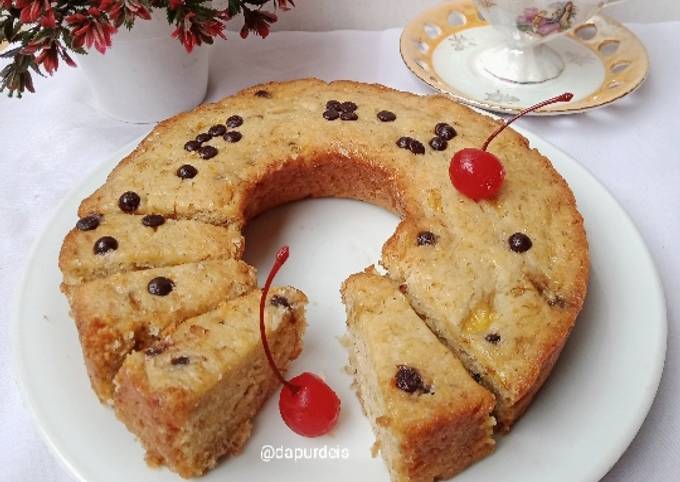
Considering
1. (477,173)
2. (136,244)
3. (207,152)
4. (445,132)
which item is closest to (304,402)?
(136,244)

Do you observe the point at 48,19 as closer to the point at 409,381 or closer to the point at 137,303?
the point at 137,303

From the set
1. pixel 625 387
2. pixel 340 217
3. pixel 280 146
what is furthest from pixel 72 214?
pixel 625 387

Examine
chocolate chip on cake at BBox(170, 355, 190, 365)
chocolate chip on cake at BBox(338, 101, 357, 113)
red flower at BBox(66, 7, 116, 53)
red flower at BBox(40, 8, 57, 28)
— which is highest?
red flower at BBox(40, 8, 57, 28)

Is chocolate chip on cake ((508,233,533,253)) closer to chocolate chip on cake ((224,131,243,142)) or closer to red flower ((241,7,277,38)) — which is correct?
chocolate chip on cake ((224,131,243,142))

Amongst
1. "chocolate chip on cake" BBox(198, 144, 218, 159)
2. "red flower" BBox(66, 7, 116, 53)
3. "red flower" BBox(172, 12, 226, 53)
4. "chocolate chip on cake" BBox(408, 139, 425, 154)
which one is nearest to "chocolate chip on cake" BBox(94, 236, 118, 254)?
"chocolate chip on cake" BBox(198, 144, 218, 159)

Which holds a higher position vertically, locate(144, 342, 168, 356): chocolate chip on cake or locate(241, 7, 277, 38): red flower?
locate(241, 7, 277, 38): red flower
